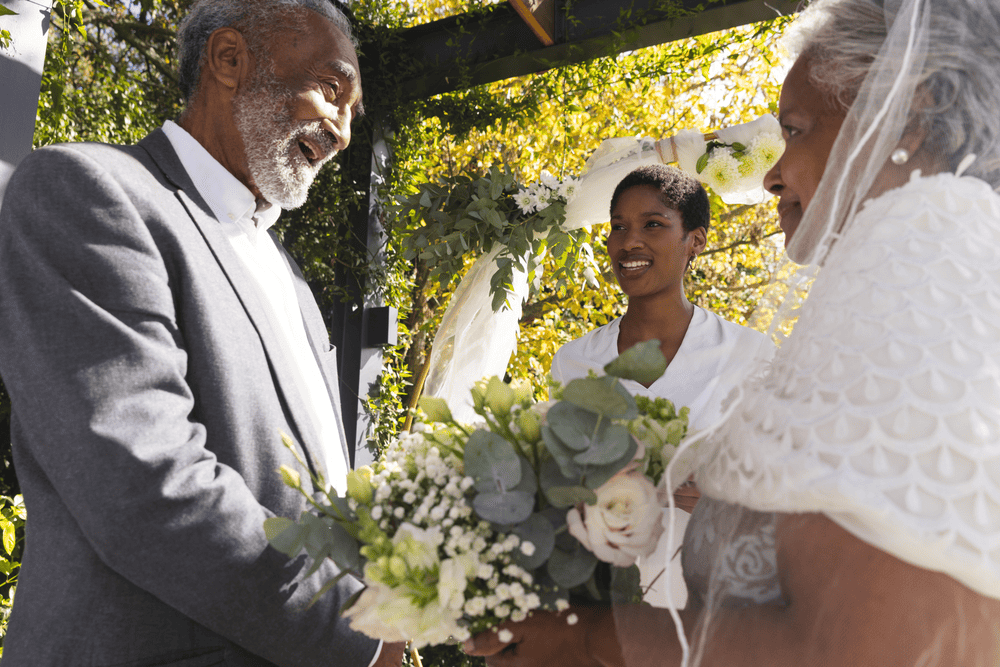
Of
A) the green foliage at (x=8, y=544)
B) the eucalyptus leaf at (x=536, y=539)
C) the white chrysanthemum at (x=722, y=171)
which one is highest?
the eucalyptus leaf at (x=536, y=539)

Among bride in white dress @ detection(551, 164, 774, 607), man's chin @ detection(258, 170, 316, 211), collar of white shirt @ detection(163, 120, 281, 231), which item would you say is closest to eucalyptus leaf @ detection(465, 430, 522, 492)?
collar of white shirt @ detection(163, 120, 281, 231)

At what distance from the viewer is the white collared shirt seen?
5.37ft

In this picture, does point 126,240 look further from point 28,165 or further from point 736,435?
point 736,435

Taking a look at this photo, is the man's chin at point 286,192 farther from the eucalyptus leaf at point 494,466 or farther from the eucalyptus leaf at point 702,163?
the eucalyptus leaf at point 702,163

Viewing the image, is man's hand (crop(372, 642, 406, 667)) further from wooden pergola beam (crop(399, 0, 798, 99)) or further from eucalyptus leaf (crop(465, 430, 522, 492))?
wooden pergola beam (crop(399, 0, 798, 99))

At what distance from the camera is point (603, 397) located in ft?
3.16

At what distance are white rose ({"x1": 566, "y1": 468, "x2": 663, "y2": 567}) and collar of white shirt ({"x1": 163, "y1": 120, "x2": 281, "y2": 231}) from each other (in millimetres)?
1168

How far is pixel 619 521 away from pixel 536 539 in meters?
0.13

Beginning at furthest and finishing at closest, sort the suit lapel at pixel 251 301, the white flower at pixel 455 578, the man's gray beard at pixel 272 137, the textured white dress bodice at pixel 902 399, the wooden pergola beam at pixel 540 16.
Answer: the wooden pergola beam at pixel 540 16
the man's gray beard at pixel 272 137
the suit lapel at pixel 251 301
the white flower at pixel 455 578
the textured white dress bodice at pixel 902 399

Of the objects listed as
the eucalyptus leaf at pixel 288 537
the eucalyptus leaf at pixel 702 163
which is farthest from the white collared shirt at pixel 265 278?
the eucalyptus leaf at pixel 702 163

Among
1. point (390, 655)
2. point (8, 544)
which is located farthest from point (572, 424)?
point (8, 544)

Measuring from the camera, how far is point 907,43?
1052 mm

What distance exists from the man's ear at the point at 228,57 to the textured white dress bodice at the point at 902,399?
1591mm

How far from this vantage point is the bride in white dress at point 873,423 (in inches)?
31.1
